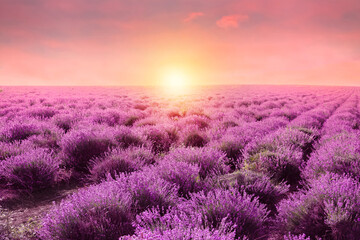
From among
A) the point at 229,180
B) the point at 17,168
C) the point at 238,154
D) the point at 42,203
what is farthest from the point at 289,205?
the point at 17,168

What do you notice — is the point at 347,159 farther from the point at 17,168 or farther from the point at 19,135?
the point at 19,135

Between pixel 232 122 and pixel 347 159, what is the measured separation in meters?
5.03

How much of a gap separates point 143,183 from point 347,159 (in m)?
3.00

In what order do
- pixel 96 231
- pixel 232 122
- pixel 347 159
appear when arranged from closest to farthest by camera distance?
pixel 96 231 < pixel 347 159 < pixel 232 122

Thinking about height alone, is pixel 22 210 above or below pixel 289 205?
below

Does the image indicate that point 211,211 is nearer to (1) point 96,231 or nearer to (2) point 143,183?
(2) point 143,183

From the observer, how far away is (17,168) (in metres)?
3.38

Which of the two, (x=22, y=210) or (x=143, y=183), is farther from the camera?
(x=22, y=210)

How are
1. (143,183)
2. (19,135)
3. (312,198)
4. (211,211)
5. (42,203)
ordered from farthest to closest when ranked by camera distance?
1. (19,135)
2. (42,203)
3. (143,183)
4. (312,198)
5. (211,211)

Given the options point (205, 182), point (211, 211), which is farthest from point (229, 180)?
point (211, 211)

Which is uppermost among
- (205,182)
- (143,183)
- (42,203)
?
(143,183)

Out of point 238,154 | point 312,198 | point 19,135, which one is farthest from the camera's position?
point 19,135

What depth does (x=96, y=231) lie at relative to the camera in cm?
200

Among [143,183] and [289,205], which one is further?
[143,183]
